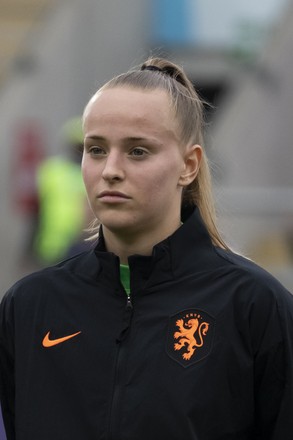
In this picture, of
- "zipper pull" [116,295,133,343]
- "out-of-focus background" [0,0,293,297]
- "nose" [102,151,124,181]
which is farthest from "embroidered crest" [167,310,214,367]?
"out-of-focus background" [0,0,293,297]

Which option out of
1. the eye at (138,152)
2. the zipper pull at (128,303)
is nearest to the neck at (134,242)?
the zipper pull at (128,303)

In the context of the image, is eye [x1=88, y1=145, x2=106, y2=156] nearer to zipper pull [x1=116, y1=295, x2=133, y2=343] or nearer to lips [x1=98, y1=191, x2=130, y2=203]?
lips [x1=98, y1=191, x2=130, y2=203]

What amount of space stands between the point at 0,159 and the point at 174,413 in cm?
1112

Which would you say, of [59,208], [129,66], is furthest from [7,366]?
[129,66]

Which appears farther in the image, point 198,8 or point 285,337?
point 198,8

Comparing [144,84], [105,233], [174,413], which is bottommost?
[174,413]

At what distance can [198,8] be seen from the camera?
50.9 feet

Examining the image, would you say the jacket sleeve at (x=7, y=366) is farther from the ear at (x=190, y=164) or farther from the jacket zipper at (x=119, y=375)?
the ear at (x=190, y=164)

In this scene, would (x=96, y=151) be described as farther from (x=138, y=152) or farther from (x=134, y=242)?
(x=134, y=242)

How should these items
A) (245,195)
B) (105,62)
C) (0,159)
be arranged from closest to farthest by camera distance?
(245,195), (0,159), (105,62)

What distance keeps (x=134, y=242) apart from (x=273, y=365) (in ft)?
1.55

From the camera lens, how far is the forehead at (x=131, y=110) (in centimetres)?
344

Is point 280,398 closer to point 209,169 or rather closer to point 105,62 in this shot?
point 209,169

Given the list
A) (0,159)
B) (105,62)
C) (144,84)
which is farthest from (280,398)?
(105,62)
